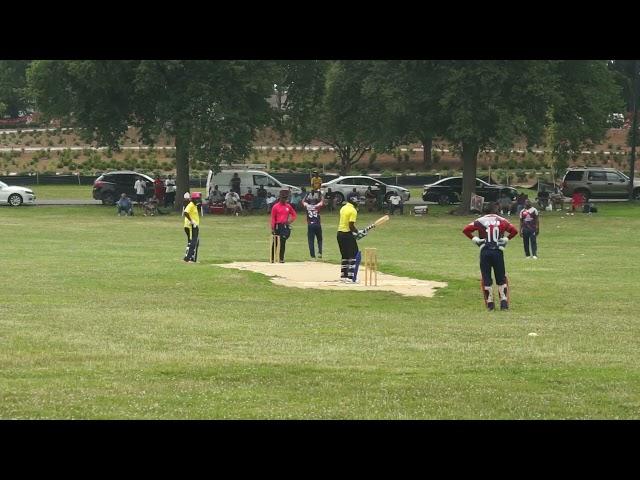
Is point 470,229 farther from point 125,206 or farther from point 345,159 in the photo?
point 345,159

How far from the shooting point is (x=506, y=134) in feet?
187

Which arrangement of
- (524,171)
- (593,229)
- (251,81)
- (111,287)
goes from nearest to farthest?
(111,287), (593,229), (251,81), (524,171)

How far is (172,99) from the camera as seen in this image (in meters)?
60.2

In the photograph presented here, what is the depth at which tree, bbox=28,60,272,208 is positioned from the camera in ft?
195

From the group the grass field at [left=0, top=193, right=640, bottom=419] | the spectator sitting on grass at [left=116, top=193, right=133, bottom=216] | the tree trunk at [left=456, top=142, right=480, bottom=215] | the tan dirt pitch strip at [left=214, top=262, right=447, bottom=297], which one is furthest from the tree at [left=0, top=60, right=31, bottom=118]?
the tan dirt pitch strip at [left=214, top=262, right=447, bottom=297]

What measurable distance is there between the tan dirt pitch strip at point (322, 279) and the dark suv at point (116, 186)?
3502cm

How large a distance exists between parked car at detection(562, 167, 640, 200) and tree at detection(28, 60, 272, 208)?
58.9 feet

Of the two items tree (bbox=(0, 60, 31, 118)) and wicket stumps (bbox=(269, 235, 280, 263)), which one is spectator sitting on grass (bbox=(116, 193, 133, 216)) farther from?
tree (bbox=(0, 60, 31, 118))

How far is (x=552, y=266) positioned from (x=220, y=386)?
2185 centimetres

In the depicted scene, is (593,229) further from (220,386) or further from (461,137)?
(220,386)

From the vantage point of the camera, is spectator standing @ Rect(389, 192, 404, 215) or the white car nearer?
spectator standing @ Rect(389, 192, 404, 215)

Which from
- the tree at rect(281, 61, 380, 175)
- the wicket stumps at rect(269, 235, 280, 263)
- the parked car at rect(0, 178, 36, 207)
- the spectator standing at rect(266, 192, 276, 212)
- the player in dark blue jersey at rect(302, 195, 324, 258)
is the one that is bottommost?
the parked car at rect(0, 178, 36, 207)

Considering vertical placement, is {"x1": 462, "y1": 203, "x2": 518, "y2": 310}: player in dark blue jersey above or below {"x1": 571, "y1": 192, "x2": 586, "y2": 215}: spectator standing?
above

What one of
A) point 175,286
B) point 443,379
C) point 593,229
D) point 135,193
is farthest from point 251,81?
point 443,379
